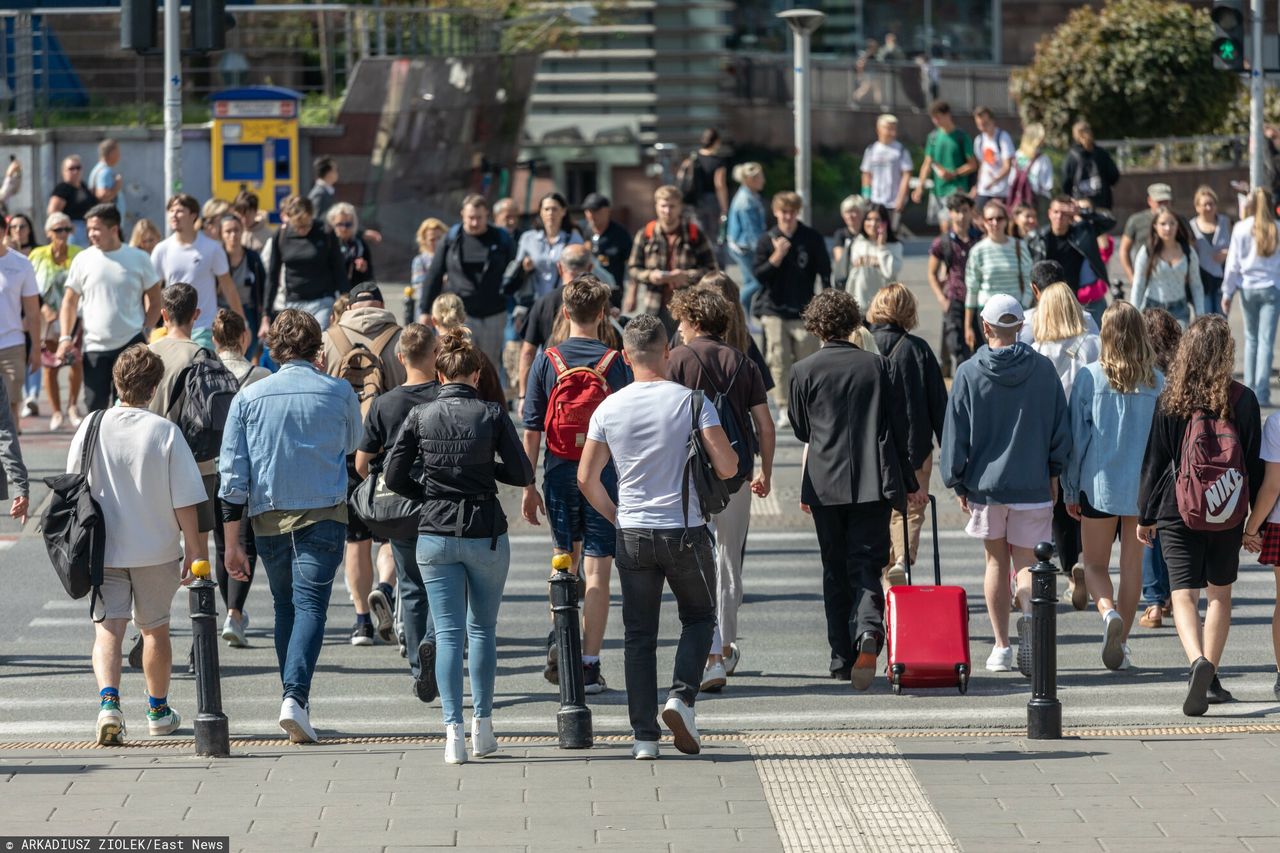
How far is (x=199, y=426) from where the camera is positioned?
30.9 ft

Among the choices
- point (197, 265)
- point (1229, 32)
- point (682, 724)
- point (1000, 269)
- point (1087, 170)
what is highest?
A: point (1229, 32)

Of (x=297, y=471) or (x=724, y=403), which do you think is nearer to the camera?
(x=297, y=471)

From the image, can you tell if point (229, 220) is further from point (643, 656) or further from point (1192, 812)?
point (1192, 812)

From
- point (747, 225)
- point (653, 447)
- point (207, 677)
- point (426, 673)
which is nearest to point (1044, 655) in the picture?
point (653, 447)

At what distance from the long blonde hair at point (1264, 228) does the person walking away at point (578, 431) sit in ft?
26.2

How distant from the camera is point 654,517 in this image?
7.79 meters

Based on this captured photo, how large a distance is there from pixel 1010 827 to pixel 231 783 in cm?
283

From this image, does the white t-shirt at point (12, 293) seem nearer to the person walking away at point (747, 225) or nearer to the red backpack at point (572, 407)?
the red backpack at point (572, 407)

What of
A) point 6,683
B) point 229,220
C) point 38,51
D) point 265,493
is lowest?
point 6,683

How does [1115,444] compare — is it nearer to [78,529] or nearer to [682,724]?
[682,724]

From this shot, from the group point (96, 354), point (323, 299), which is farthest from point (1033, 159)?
point (96, 354)

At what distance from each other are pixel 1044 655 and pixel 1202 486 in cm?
119

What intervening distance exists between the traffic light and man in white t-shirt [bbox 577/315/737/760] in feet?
39.7

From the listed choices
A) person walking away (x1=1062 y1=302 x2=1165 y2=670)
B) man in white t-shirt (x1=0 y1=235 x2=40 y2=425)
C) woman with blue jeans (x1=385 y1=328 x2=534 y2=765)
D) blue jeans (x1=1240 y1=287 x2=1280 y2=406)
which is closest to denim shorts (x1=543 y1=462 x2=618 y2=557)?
woman with blue jeans (x1=385 y1=328 x2=534 y2=765)
